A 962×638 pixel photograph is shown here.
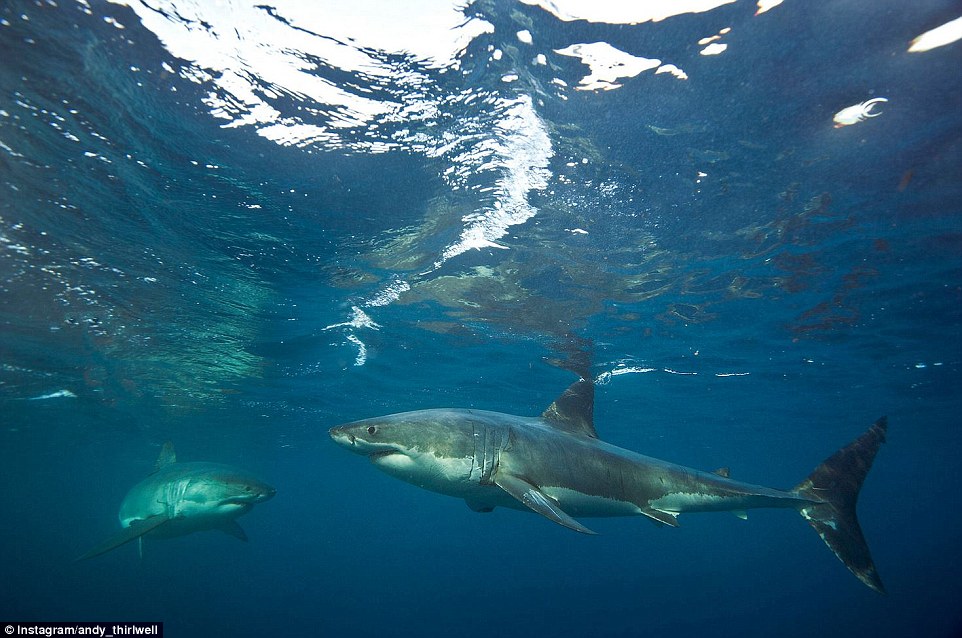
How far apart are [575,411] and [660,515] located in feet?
5.94

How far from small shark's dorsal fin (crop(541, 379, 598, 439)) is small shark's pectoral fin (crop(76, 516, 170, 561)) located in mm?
7273

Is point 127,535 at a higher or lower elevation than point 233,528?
higher

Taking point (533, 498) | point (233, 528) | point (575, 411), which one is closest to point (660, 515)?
point (575, 411)

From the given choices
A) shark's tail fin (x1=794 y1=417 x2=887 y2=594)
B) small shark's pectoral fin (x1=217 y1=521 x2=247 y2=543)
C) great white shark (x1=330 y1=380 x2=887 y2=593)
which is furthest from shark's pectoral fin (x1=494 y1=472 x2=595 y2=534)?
small shark's pectoral fin (x1=217 y1=521 x2=247 y2=543)

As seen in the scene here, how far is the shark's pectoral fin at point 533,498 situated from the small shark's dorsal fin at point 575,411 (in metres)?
1.89

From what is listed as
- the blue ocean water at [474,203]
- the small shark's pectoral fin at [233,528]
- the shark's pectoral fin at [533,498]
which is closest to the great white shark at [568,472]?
the shark's pectoral fin at [533,498]

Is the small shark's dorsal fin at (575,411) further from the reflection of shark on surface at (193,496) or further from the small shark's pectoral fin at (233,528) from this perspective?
the small shark's pectoral fin at (233,528)

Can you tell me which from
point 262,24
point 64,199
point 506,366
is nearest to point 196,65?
point 262,24

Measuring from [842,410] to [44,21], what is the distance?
36789 mm

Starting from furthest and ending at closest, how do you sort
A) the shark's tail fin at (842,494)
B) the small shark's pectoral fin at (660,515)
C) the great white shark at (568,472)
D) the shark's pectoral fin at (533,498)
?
the shark's tail fin at (842,494)
the small shark's pectoral fin at (660,515)
the great white shark at (568,472)
the shark's pectoral fin at (533,498)

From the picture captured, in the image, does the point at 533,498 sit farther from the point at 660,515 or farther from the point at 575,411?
the point at 575,411

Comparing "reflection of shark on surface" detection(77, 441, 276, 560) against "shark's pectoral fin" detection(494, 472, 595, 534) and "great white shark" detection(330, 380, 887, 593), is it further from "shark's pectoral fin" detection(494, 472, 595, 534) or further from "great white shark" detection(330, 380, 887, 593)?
"shark's pectoral fin" detection(494, 472, 595, 534)

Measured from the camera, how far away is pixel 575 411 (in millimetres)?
6594

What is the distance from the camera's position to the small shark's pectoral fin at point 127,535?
22.3ft
